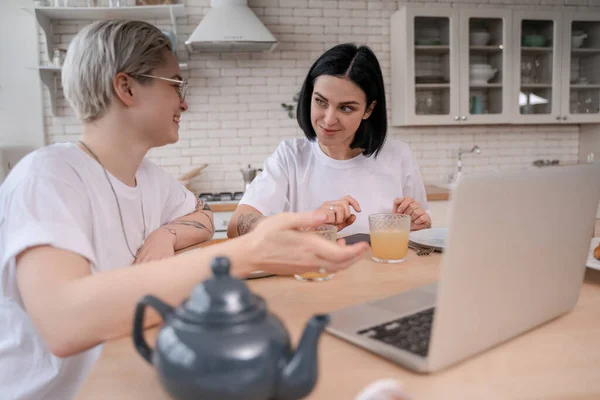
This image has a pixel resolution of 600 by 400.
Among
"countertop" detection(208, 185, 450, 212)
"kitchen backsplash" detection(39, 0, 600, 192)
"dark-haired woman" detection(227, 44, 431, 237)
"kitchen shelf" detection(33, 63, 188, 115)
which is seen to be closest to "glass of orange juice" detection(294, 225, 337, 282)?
"dark-haired woman" detection(227, 44, 431, 237)

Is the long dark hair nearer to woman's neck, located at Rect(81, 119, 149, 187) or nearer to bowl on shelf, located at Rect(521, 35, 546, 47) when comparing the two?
woman's neck, located at Rect(81, 119, 149, 187)

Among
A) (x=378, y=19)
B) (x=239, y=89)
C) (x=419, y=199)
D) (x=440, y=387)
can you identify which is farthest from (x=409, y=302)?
(x=378, y=19)

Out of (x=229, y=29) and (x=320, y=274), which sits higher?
(x=229, y=29)

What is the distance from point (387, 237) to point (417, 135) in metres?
3.02

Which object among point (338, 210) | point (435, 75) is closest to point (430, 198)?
point (435, 75)

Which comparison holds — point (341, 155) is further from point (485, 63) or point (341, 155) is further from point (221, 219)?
point (485, 63)

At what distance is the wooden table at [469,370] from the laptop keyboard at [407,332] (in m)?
0.04

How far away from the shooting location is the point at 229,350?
21.8 inches

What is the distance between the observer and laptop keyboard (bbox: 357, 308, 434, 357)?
2.52 ft

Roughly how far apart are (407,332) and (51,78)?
3710 millimetres

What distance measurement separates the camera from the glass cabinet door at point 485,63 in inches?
154

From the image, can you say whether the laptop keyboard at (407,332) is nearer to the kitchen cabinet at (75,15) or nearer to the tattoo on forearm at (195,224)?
the tattoo on forearm at (195,224)

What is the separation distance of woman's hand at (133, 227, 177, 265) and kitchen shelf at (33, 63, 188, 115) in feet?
7.86

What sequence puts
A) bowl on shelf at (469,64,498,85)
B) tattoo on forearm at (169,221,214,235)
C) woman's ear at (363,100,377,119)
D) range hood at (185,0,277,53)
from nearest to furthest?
1. tattoo on forearm at (169,221,214,235)
2. woman's ear at (363,100,377,119)
3. range hood at (185,0,277,53)
4. bowl on shelf at (469,64,498,85)
